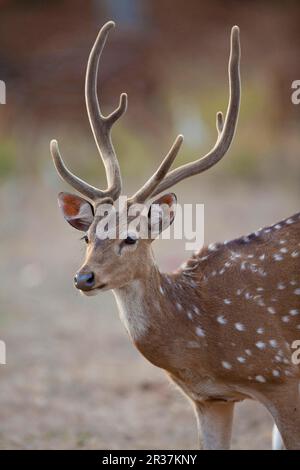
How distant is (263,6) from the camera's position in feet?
69.2

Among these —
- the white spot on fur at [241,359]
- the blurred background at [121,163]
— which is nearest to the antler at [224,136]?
the white spot on fur at [241,359]

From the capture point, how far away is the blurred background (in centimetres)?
715

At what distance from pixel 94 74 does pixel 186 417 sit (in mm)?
2728

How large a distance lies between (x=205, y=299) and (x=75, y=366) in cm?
326

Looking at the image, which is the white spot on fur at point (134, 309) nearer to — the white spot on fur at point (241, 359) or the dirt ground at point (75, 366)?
the white spot on fur at point (241, 359)

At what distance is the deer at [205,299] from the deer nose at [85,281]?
3.5 inches

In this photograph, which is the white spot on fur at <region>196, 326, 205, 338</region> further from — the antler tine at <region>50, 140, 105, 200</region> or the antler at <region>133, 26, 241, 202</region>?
the antler tine at <region>50, 140, 105, 200</region>

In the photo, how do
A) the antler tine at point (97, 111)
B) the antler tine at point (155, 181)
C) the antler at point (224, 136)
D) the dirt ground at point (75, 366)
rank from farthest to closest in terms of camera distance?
the dirt ground at point (75, 366) → the antler tine at point (97, 111) → the antler at point (224, 136) → the antler tine at point (155, 181)

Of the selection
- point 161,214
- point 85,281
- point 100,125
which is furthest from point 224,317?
point 100,125

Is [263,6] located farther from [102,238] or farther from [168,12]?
[102,238]

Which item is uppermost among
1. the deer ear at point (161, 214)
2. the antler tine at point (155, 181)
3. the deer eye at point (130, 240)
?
the antler tine at point (155, 181)

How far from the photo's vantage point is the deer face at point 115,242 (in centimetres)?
466

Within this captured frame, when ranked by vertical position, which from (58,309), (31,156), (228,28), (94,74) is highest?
(228,28)

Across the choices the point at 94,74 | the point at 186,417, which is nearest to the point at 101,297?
the point at 186,417
